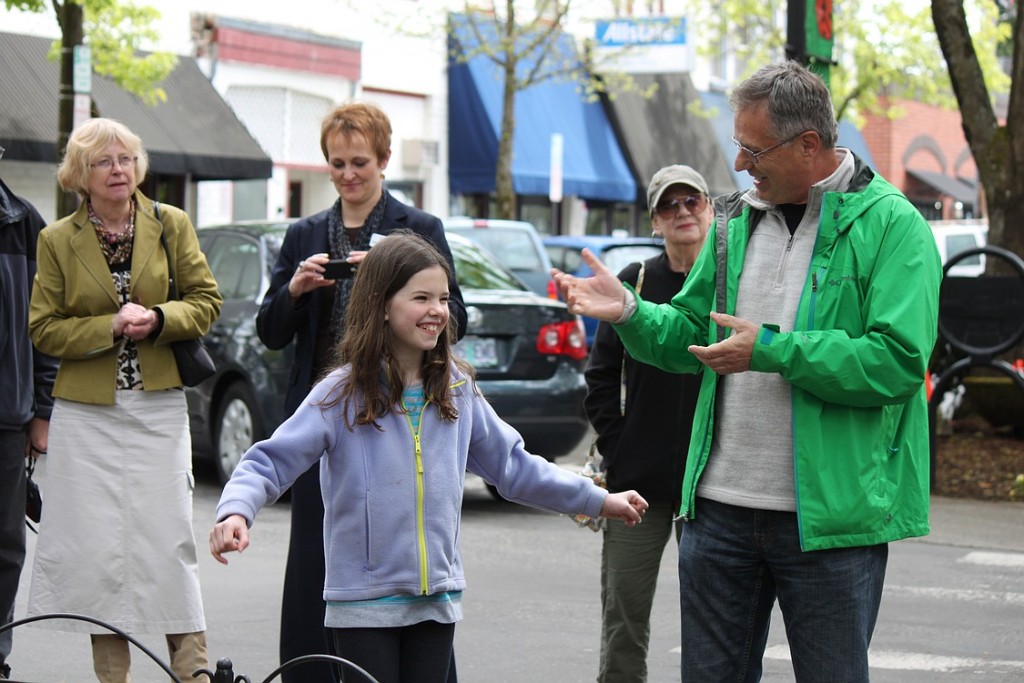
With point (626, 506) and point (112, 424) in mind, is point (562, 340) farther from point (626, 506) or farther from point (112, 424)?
point (626, 506)

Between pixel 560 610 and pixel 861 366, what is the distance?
4154 millimetres

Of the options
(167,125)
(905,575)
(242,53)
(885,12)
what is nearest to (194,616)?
(905,575)

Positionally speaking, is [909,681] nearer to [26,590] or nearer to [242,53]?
[26,590]

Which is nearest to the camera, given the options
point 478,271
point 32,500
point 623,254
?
point 32,500

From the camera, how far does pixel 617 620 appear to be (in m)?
5.20

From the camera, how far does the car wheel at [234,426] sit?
33.0 ft

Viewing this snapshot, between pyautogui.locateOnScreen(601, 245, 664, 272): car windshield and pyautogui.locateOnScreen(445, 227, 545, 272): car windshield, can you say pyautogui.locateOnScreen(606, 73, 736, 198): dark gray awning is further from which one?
pyautogui.locateOnScreen(601, 245, 664, 272): car windshield

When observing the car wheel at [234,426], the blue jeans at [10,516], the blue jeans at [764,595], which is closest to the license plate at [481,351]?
the car wheel at [234,426]

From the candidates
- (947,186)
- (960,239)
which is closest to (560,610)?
(960,239)

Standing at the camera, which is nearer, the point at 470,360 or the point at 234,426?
the point at 470,360

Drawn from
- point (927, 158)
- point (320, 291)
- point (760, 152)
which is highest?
point (927, 158)

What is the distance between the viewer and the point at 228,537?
3377 millimetres

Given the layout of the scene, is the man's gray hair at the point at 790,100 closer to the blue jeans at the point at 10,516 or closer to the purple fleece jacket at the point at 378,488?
the purple fleece jacket at the point at 378,488

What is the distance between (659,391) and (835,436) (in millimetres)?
1535
